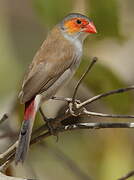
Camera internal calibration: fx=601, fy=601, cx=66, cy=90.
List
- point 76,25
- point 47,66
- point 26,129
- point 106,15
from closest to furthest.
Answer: point 26,129 → point 106,15 → point 47,66 → point 76,25

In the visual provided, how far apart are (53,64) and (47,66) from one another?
5cm

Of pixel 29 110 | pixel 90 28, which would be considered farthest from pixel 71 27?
pixel 29 110

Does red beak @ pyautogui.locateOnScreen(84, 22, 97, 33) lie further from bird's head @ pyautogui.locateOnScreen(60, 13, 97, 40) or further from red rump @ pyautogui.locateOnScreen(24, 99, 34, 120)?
red rump @ pyautogui.locateOnScreen(24, 99, 34, 120)

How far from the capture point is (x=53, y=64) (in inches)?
143

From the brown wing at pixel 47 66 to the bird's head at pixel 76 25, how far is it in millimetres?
168

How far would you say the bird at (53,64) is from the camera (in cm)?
316

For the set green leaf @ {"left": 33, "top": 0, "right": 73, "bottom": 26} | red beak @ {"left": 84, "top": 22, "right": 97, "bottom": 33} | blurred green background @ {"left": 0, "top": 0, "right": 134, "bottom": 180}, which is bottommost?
blurred green background @ {"left": 0, "top": 0, "right": 134, "bottom": 180}

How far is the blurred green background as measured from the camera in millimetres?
3340

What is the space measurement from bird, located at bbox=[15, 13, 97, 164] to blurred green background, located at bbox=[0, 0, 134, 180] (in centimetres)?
7

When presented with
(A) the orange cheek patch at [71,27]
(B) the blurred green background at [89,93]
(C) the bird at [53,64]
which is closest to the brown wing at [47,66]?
(C) the bird at [53,64]

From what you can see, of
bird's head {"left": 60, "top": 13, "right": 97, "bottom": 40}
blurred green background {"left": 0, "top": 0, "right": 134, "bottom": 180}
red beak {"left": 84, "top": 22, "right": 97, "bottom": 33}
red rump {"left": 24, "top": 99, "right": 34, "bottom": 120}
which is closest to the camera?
red rump {"left": 24, "top": 99, "right": 34, "bottom": 120}

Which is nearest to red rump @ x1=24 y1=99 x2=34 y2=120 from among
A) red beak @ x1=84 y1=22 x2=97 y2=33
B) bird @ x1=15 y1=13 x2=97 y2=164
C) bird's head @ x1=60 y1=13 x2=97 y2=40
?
bird @ x1=15 y1=13 x2=97 y2=164

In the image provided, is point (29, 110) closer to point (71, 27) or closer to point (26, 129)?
point (26, 129)

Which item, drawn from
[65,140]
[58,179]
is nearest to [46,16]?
[65,140]
